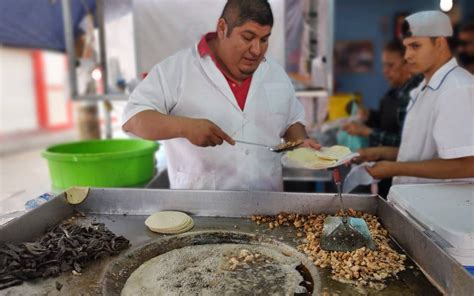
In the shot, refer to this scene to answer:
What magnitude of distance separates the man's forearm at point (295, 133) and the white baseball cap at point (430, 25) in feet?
2.66

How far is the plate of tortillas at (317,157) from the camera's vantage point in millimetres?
1806

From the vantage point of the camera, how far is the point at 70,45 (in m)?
3.12

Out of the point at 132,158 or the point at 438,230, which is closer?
the point at 438,230

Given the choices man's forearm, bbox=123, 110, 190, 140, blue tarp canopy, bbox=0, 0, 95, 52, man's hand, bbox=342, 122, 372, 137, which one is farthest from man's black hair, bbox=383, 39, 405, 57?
blue tarp canopy, bbox=0, 0, 95, 52

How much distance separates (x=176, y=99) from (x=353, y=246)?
1113mm

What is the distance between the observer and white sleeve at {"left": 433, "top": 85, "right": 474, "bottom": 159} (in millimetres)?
1862

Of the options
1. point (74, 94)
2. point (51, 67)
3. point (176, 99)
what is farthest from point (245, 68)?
point (51, 67)

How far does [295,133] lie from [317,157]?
370 millimetres

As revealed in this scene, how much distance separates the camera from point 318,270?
1.31 meters

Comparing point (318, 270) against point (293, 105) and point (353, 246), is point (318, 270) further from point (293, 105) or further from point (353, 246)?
point (293, 105)

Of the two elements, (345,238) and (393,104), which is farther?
(393,104)

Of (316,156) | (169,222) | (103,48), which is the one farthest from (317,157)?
(103,48)

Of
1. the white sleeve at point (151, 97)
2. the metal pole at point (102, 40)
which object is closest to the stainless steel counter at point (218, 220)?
the white sleeve at point (151, 97)

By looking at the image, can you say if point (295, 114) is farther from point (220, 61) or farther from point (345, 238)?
point (345, 238)
